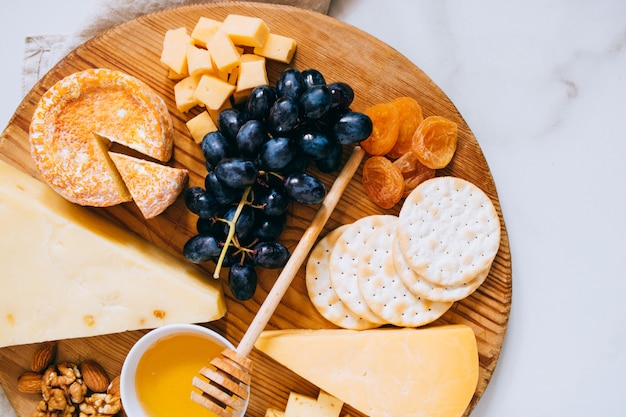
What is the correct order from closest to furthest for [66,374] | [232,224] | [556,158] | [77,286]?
[232,224], [77,286], [66,374], [556,158]

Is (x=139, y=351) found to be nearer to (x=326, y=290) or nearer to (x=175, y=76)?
(x=326, y=290)

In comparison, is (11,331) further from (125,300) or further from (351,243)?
(351,243)

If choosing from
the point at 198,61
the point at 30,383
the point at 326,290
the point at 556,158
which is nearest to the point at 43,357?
the point at 30,383

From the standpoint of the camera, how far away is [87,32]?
5.63 ft

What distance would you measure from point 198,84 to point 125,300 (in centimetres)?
65

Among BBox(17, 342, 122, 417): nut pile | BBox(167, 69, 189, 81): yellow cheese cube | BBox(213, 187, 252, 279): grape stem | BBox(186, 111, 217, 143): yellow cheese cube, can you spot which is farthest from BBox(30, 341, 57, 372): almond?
BBox(167, 69, 189, 81): yellow cheese cube

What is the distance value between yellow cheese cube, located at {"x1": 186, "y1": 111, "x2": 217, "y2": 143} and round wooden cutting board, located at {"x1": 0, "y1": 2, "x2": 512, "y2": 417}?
54mm

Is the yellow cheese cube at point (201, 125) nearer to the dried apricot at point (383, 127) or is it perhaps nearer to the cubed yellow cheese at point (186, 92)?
the cubed yellow cheese at point (186, 92)

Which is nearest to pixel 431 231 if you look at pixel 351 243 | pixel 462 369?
pixel 351 243

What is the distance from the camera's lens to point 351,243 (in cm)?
160

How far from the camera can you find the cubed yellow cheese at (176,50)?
1.58 m

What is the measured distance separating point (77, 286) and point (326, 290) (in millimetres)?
713

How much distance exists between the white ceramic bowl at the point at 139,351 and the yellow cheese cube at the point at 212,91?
621mm

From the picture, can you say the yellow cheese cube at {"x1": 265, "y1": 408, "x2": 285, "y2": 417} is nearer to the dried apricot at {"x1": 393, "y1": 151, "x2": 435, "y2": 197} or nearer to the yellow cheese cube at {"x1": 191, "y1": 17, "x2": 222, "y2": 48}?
the dried apricot at {"x1": 393, "y1": 151, "x2": 435, "y2": 197}
